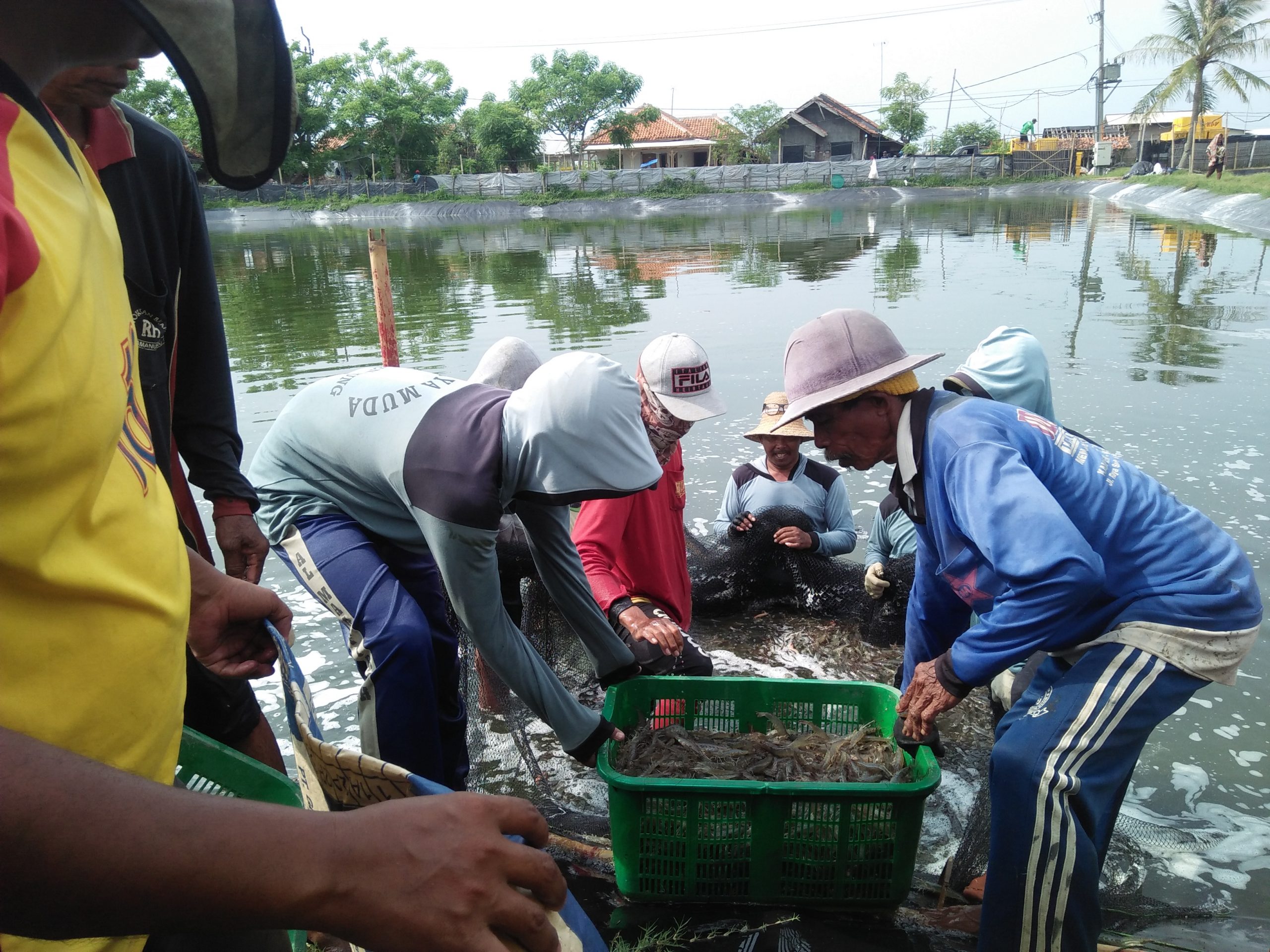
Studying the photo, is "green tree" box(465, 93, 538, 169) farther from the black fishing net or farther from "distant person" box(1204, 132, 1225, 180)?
the black fishing net

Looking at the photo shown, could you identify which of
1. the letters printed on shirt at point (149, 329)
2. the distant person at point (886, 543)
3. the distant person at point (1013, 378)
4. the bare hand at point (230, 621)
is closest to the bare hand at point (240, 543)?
the letters printed on shirt at point (149, 329)

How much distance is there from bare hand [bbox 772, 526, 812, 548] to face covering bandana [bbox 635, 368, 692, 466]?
1.48 meters

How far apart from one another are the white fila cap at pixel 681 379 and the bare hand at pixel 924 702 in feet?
4.37

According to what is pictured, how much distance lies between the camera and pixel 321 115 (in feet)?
180

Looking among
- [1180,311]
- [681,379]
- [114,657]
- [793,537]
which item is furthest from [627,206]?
[114,657]

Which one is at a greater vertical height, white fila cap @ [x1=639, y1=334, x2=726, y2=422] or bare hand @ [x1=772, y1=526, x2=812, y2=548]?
white fila cap @ [x1=639, y1=334, x2=726, y2=422]

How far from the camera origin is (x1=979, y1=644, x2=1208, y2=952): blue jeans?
2.23 m

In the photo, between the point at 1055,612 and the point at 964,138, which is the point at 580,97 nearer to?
the point at 964,138

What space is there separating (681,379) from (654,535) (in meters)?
0.66

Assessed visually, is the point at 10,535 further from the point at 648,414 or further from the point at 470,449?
the point at 648,414

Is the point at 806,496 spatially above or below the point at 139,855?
below

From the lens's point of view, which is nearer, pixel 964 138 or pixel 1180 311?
pixel 1180 311

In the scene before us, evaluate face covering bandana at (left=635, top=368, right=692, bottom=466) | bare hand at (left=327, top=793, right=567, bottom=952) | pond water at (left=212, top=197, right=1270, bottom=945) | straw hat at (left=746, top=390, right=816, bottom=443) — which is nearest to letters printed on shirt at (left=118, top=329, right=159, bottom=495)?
bare hand at (left=327, top=793, right=567, bottom=952)

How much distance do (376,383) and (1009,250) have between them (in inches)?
805
